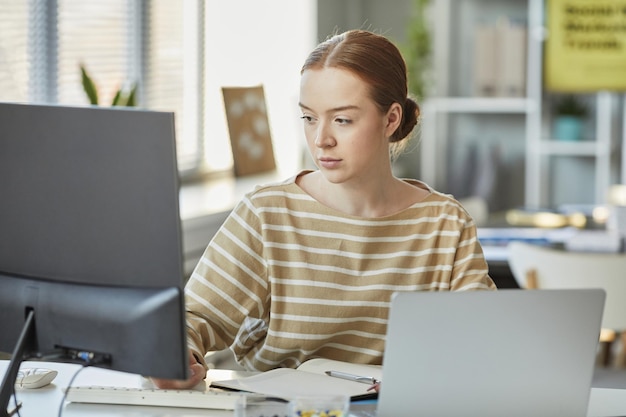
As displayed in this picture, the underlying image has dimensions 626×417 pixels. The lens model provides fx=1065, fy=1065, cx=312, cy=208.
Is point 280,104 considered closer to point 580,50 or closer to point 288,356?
point 580,50

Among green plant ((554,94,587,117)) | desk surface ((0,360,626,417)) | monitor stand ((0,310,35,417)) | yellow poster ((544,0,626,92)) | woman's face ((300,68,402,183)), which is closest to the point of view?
monitor stand ((0,310,35,417))

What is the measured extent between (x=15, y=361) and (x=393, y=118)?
2.57 ft

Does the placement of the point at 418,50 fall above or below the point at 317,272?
above

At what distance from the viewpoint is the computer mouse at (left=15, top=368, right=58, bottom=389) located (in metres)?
1.67

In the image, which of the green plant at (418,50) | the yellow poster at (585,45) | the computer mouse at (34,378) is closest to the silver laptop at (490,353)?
the computer mouse at (34,378)

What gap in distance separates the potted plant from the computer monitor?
430 cm

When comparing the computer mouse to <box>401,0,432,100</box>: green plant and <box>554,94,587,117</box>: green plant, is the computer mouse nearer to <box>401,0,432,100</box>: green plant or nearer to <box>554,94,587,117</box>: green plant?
<box>401,0,432,100</box>: green plant

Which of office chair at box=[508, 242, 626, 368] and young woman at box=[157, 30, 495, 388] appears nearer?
young woman at box=[157, 30, 495, 388]

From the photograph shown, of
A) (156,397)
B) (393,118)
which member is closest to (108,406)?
(156,397)

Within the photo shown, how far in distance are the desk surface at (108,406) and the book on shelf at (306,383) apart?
8cm

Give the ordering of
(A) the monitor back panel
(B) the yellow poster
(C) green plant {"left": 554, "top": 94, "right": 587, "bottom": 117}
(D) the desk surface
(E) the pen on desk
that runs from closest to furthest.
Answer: (A) the monitor back panel < (D) the desk surface < (E) the pen on desk < (B) the yellow poster < (C) green plant {"left": 554, "top": 94, "right": 587, "bottom": 117}

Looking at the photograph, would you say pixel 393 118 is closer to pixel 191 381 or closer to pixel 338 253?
pixel 338 253

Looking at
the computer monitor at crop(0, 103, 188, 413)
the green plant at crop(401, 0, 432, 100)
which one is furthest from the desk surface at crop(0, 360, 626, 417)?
the green plant at crop(401, 0, 432, 100)

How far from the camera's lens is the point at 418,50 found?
210 inches
